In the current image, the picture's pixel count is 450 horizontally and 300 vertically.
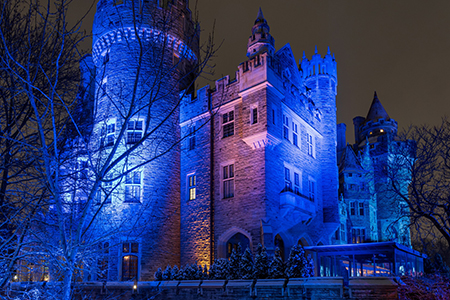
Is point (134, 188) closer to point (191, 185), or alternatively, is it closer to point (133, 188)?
point (133, 188)

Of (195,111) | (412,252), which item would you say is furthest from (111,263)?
(412,252)

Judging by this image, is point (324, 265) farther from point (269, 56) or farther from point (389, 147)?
point (389, 147)

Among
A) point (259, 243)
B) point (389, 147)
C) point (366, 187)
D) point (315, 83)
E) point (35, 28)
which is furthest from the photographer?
point (389, 147)

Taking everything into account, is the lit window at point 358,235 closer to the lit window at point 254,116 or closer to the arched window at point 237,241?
the arched window at point 237,241

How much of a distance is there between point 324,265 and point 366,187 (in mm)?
17641

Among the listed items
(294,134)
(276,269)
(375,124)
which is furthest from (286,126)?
(375,124)

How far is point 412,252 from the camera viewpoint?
83.5ft

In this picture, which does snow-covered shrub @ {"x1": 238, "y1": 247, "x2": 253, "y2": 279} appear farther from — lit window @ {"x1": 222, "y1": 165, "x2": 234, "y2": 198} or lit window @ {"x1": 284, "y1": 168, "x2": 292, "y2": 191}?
lit window @ {"x1": 284, "y1": 168, "x2": 292, "y2": 191}

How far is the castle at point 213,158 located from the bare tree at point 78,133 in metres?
0.22

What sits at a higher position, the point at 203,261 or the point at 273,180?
the point at 273,180

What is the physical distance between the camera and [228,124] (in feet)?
79.5

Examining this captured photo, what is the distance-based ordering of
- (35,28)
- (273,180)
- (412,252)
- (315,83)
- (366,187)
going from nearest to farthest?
(35,28) < (273,180) < (412,252) < (315,83) < (366,187)

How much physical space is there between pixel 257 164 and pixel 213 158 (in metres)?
3.42

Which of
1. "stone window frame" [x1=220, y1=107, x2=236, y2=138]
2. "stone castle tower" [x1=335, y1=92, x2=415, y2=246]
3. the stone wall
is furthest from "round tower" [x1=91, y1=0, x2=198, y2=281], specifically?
"stone castle tower" [x1=335, y1=92, x2=415, y2=246]
